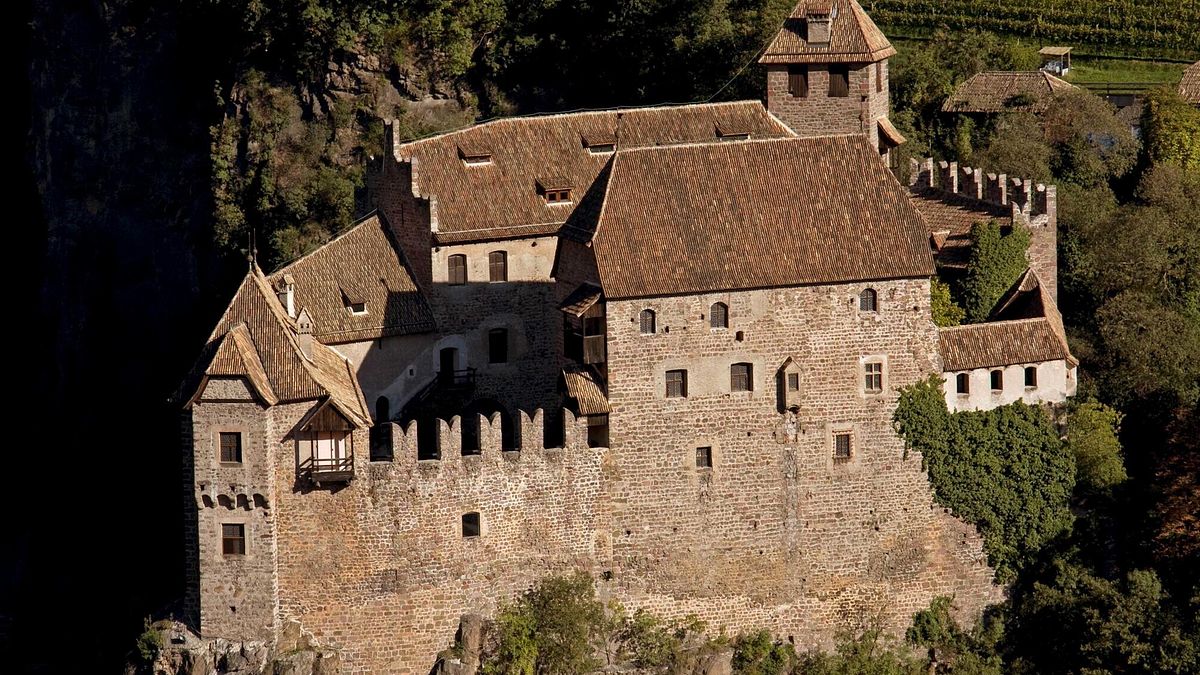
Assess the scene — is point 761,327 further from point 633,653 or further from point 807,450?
point 633,653

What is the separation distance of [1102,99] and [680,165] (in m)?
30.0

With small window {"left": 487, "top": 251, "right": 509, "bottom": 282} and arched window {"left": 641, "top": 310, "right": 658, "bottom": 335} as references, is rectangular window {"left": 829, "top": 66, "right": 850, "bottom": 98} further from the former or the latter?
arched window {"left": 641, "top": 310, "right": 658, "bottom": 335}

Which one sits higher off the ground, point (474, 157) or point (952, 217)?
point (474, 157)

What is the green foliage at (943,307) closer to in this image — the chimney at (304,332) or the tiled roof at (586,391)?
the tiled roof at (586,391)

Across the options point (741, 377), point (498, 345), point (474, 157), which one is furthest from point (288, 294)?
point (741, 377)

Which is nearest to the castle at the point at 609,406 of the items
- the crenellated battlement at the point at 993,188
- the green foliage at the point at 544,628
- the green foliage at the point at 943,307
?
the green foliage at the point at 544,628

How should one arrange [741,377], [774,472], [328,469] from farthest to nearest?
[774,472] → [741,377] → [328,469]

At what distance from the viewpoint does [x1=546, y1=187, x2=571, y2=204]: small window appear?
282 feet

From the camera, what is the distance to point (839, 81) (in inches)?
3622

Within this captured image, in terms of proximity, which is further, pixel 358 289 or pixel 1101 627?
pixel 358 289

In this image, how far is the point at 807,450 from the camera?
79.9 meters

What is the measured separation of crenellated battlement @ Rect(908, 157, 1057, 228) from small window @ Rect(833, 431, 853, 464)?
1173 cm

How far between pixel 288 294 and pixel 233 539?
8.72 meters

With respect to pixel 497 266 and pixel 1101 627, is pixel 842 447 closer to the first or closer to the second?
pixel 1101 627
